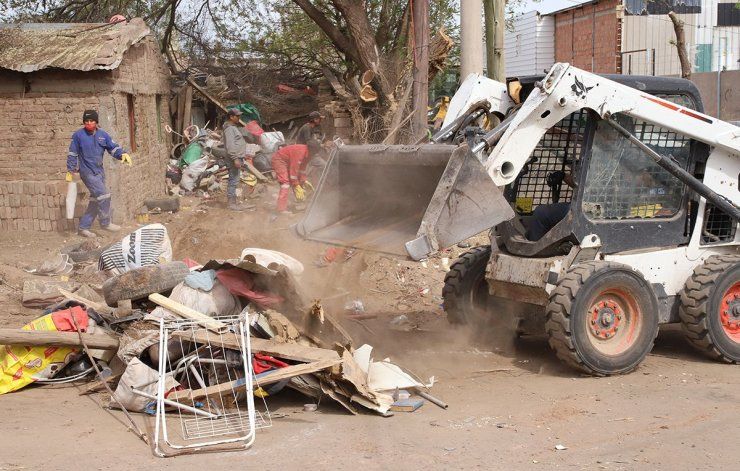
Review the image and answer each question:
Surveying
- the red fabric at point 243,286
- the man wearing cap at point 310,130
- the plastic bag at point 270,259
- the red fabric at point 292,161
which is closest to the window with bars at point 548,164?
the plastic bag at point 270,259

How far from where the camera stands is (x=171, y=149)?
61.4ft

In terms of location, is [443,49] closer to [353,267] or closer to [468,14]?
[468,14]

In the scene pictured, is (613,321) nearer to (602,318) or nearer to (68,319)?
(602,318)

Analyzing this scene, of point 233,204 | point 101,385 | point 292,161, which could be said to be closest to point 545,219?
point 101,385

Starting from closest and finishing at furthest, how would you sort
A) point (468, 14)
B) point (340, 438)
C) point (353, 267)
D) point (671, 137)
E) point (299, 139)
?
point (340, 438) < point (671, 137) < point (468, 14) < point (353, 267) < point (299, 139)

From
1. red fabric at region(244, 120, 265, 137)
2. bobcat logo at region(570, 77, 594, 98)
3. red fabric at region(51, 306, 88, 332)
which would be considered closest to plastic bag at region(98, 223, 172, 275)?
red fabric at region(51, 306, 88, 332)

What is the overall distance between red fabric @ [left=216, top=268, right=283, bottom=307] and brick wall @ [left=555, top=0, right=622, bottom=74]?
2017 centimetres

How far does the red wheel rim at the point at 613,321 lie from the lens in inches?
239

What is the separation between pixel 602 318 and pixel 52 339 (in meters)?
3.85

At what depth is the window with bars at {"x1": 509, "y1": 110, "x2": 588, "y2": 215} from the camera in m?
6.48

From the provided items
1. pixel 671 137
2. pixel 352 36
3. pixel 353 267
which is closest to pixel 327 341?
pixel 671 137

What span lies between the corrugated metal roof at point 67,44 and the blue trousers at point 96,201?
1.69 meters

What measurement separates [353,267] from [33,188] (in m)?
5.67

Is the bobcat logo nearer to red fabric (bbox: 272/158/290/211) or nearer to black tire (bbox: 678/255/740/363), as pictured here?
black tire (bbox: 678/255/740/363)
